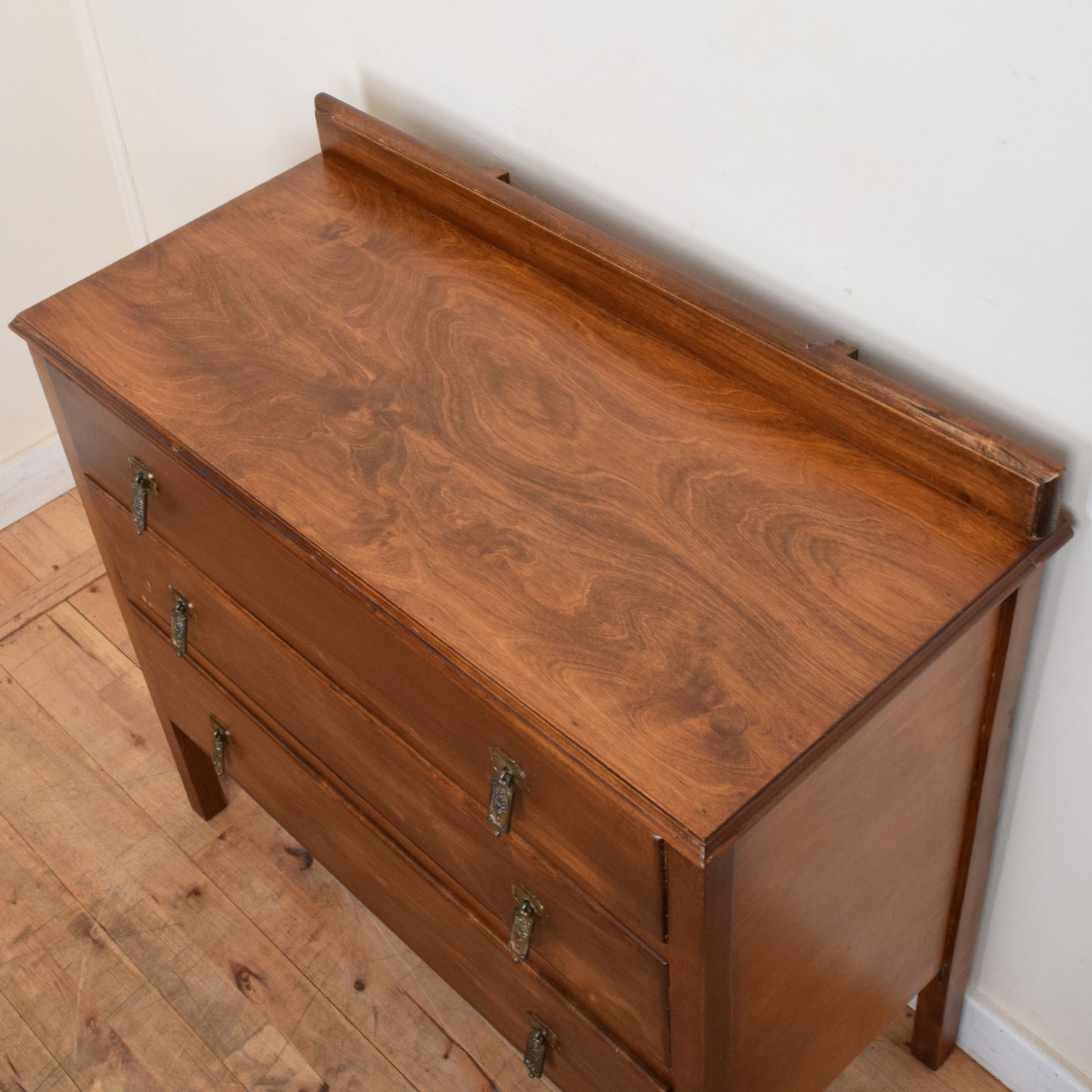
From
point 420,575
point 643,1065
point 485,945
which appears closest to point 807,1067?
point 643,1065

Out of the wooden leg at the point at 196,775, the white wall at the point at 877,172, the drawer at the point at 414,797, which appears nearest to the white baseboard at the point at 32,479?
the wooden leg at the point at 196,775

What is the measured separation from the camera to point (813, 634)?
3.30ft

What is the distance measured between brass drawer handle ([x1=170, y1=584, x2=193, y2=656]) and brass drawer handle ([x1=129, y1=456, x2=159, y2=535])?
96 mm

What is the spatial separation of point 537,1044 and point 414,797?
0.93 ft

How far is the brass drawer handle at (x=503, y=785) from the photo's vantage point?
1056 mm

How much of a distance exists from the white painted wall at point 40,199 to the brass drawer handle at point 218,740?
94 cm

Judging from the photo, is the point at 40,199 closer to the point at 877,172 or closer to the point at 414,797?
the point at 414,797

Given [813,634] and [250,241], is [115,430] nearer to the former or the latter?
[250,241]

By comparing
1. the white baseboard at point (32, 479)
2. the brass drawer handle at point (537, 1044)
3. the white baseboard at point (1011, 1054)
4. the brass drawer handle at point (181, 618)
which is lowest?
the white baseboard at point (1011, 1054)

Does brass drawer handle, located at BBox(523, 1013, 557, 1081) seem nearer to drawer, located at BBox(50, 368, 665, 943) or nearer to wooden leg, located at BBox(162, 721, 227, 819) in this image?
drawer, located at BBox(50, 368, 665, 943)

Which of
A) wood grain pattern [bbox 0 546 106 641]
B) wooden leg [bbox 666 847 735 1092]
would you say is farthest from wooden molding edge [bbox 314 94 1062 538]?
wood grain pattern [bbox 0 546 106 641]

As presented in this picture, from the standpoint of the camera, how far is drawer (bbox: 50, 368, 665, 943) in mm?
999

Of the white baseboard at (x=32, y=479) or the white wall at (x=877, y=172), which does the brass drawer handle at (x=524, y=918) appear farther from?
the white baseboard at (x=32, y=479)

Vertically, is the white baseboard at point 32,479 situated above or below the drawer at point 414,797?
below
